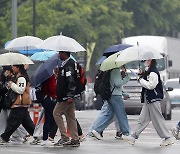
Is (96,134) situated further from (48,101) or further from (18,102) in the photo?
(18,102)

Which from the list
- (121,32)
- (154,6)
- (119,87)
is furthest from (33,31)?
(119,87)

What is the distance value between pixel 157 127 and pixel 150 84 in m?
0.92

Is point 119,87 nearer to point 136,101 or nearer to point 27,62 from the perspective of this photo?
point 27,62

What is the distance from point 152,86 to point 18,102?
270cm

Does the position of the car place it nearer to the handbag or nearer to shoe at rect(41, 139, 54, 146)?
shoe at rect(41, 139, 54, 146)

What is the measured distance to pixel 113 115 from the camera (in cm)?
2011

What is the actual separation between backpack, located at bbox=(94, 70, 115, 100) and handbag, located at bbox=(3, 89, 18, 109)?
206 cm

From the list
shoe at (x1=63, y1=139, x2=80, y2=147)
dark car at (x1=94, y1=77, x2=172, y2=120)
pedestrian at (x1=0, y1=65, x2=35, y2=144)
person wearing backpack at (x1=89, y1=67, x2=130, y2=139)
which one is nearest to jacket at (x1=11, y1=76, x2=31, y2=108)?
pedestrian at (x1=0, y1=65, x2=35, y2=144)

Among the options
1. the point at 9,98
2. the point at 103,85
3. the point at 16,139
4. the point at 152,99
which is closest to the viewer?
the point at 152,99

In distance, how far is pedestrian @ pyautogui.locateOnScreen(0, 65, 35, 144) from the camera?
18109 millimetres

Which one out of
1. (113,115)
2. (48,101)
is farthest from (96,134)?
(48,101)

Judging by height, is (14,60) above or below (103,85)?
above

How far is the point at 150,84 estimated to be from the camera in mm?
17516

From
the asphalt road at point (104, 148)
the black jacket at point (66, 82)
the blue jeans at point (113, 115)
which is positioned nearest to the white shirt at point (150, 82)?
the asphalt road at point (104, 148)
